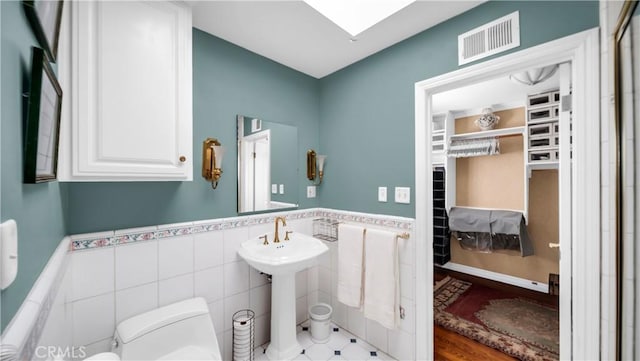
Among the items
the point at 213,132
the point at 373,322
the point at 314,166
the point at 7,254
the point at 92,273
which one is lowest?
the point at 373,322

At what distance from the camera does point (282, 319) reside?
1.86 meters

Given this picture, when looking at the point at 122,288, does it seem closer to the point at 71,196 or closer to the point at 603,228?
the point at 71,196

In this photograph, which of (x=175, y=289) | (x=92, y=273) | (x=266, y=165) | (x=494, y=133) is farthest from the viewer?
(x=494, y=133)

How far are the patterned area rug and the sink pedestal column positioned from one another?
1466mm

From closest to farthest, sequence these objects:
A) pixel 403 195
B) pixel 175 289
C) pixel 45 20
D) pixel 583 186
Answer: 1. pixel 45 20
2. pixel 583 186
3. pixel 175 289
4. pixel 403 195

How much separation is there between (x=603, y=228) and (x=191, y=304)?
2.23 metres

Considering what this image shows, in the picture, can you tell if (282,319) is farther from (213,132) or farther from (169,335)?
(213,132)

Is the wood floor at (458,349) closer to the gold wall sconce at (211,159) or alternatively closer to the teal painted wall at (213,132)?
the teal painted wall at (213,132)

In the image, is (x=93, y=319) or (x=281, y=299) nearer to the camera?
(x=93, y=319)

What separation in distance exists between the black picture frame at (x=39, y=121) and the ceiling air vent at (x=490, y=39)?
1903 mm

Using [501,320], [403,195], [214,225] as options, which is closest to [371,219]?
[403,195]

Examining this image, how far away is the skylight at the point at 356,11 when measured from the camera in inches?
58.6

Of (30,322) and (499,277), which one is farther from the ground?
(30,322)

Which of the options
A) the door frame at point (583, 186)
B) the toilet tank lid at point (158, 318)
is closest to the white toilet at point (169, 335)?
the toilet tank lid at point (158, 318)
